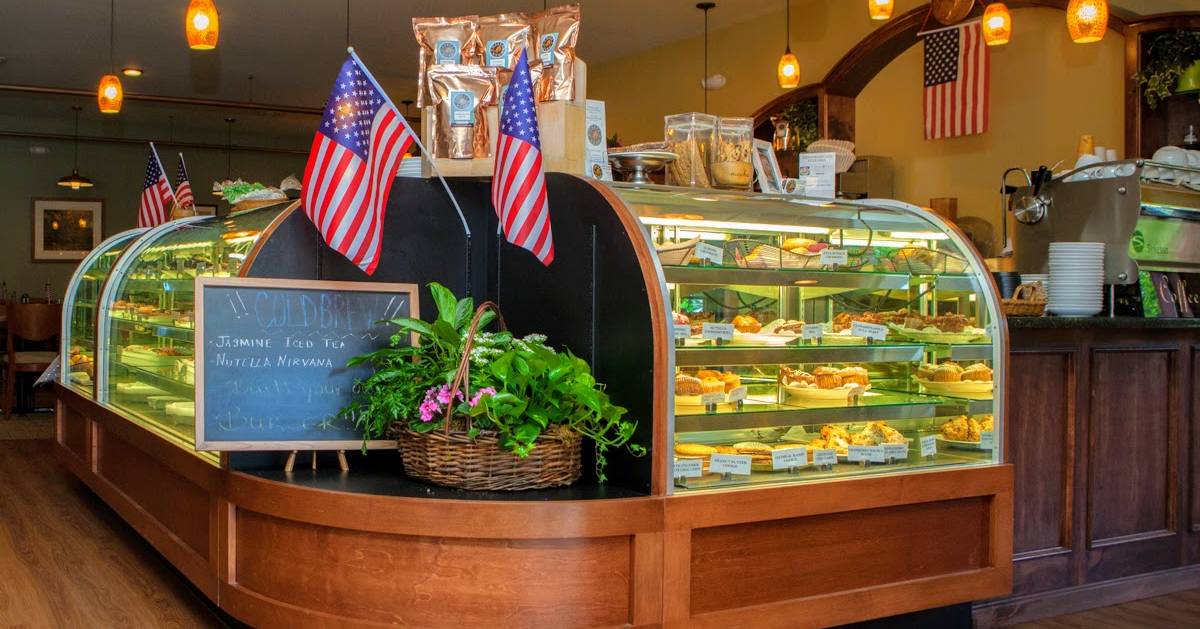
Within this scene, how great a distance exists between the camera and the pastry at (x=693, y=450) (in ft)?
10.4

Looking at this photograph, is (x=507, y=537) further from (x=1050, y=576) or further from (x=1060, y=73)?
(x=1060, y=73)

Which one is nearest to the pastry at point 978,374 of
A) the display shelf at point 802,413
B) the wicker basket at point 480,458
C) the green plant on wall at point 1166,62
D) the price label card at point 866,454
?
the display shelf at point 802,413

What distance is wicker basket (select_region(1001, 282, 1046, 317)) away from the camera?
4.18 meters

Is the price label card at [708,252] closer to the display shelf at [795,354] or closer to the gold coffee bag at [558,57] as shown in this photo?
the display shelf at [795,354]

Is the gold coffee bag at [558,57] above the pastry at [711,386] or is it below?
above

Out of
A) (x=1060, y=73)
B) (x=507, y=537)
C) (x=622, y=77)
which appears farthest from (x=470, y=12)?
(x=507, y=537)

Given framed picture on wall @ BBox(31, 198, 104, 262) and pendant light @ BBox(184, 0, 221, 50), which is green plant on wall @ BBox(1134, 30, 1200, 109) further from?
framed picture on wall @ BBox(31, 198, 104, 262)

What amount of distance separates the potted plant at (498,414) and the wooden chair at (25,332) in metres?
7.19

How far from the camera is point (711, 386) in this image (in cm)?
327

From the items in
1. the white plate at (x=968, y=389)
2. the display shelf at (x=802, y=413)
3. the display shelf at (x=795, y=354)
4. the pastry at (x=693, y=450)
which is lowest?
the pastry at (x=693, y=450)

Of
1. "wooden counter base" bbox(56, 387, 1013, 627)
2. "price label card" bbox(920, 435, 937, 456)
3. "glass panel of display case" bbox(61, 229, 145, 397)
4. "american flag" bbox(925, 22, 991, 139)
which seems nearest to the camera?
"wooden counter base" bbox(56, 387, 1013, 627)

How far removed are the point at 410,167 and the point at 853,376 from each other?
5.40 feet

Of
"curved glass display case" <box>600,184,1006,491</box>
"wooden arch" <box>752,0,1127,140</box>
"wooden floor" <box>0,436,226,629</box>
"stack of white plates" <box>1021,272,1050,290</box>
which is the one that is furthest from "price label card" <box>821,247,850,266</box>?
"wooden arch" <box>752,0,1127,140</box>

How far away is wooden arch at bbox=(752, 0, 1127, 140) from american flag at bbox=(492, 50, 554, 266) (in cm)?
540
